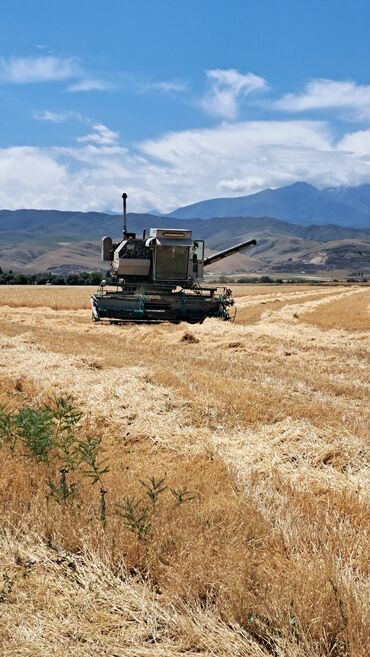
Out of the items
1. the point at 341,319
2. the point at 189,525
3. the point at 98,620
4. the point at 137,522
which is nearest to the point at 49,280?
the point at 341,319

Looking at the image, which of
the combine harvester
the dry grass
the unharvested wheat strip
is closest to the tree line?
the dry grass

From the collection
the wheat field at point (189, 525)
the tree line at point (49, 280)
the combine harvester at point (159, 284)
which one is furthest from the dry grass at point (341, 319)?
the tree line at point (49, 280)

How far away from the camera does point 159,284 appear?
2458cm

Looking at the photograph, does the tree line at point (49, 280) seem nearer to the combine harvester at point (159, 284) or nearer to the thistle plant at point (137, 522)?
the combine harvester at point (159, 284)

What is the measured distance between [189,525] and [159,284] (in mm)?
20581

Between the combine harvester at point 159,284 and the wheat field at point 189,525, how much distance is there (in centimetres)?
1330

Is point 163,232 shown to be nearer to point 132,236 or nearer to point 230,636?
point 132,236

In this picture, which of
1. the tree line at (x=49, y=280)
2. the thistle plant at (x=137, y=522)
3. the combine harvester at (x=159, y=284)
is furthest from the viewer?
the tree line at (x=49, y=280)

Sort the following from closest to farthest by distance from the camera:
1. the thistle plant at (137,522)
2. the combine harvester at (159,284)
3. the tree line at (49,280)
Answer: the thistle plant at (137,522), the combine harvester at (159,284), the tree line at (49,280)

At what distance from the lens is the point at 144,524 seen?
4.18 meters

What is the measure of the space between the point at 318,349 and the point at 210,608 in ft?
44.5

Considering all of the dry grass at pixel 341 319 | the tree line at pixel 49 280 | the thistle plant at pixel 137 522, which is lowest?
the thistle plant at pixel 137 522

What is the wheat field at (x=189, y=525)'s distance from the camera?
3.17 m

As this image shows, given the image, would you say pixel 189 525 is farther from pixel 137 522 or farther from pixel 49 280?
pixel 49 280
